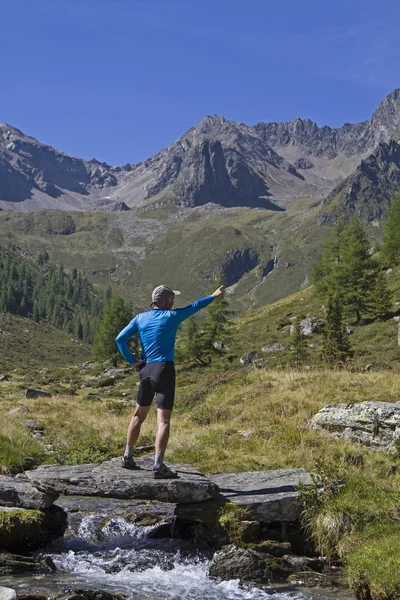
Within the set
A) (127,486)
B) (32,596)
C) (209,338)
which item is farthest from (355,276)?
(32,596)

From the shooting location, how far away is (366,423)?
11586mm

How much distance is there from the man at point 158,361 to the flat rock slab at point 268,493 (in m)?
1.16

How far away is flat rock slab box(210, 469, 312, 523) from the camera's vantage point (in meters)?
8.28

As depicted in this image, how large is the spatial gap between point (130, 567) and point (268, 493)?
2448 millimetres

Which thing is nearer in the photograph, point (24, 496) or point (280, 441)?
point (24, 496)

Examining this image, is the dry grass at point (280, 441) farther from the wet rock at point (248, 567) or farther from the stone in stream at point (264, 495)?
the wet rock at point (248, 567)

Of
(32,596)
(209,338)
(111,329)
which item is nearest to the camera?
(32,596)

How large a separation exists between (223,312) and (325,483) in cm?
4605

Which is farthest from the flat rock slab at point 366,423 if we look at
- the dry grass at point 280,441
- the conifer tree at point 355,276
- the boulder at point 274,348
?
the conifer tree at point 355,276

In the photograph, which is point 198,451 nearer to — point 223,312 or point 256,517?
point 256,517

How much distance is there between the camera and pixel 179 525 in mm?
8875

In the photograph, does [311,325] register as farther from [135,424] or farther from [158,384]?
[158,384]

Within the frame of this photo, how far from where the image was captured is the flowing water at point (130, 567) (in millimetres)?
6840

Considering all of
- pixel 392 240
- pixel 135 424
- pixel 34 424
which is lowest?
pixel 34 424
